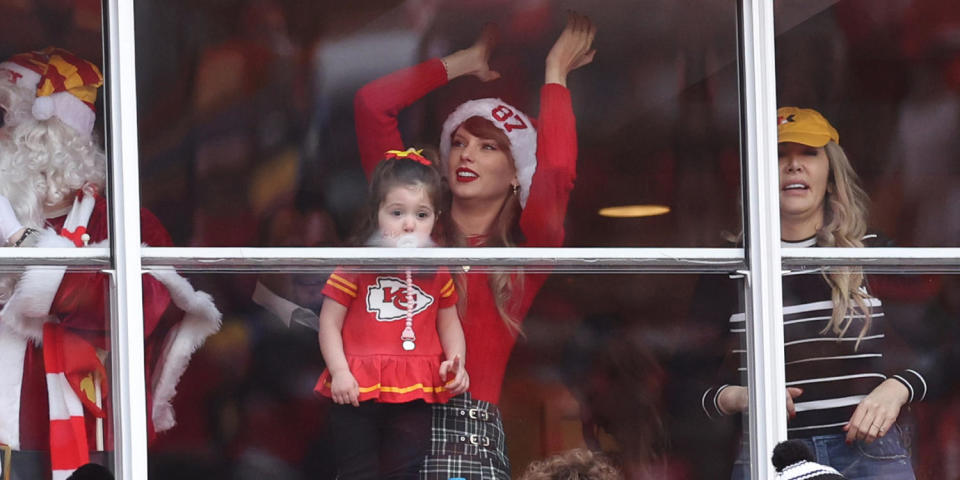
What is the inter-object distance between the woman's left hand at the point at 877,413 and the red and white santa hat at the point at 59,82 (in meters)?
2.79

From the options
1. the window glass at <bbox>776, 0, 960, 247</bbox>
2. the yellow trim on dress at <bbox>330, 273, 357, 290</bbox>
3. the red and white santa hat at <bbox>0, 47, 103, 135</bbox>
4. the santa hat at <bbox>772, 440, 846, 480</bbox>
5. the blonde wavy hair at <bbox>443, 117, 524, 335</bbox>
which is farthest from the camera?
the window glass at <bbox>776, 0, 960, 247</bbox>

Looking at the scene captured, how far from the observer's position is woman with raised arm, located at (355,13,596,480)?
455 cm

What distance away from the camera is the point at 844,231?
4.79m

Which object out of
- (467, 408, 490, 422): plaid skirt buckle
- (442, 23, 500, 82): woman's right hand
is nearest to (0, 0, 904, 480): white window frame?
(467, 408, 490, 422): plaid skirt buckle

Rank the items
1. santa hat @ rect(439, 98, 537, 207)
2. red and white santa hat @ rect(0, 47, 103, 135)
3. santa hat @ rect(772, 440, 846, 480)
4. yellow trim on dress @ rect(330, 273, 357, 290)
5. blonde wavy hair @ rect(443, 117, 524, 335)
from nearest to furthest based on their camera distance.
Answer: santa hat @ rect(772, 440, 846, 480), red and white santa hat @ rect(0, 47, 103, 135), yellow trim on dress @ rect(330, 273, 357, 290), blonde wavy hair @ rect(443, 117, 524, 335), santa hat @ rect(439, 98, 537, 207)

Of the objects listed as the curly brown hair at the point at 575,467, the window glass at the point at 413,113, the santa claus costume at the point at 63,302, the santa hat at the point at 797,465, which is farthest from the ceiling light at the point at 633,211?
the santa claus costume at the point at 63,302

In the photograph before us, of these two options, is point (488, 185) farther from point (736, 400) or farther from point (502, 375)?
point (736, 400)

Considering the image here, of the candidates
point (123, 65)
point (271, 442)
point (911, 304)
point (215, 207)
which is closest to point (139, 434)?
point (271, 442)

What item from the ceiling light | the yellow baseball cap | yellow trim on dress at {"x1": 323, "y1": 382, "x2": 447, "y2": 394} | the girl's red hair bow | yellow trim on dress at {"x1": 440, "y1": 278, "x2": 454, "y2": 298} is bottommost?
yellow trim on dress at {"x1": 323, "y1": 382, "x2": 447, "y2": 394}

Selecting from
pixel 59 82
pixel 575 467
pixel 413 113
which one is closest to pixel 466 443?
pixel 575 467

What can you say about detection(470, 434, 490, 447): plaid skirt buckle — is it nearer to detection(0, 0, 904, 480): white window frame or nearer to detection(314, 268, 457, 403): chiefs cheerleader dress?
detection(314, 268, 457, 403): chiefs cheerleader dress

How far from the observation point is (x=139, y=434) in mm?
4246

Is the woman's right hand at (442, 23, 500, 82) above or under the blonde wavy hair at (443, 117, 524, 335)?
above

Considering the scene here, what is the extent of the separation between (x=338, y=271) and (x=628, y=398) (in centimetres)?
109
